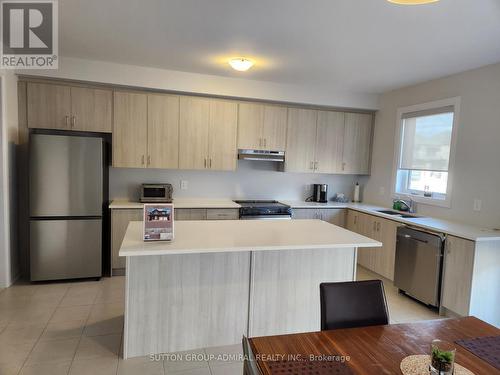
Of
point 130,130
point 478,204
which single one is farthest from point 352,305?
point 130,130

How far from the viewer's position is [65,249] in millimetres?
3668

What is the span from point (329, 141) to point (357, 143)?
0.49 metres

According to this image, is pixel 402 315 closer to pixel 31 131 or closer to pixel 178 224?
pixel 178 224

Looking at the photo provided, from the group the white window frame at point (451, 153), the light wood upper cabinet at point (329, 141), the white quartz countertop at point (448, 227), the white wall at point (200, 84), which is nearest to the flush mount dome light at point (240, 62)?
the white wall at point (200, 84)

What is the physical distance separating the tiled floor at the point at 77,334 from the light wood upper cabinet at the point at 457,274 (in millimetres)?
281

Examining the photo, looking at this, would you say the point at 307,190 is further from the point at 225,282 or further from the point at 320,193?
the point at 225,282

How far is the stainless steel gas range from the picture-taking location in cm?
430

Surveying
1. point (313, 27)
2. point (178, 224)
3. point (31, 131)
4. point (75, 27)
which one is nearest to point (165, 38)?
point (75, 27)

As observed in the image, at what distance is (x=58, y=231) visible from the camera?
3.62 meters

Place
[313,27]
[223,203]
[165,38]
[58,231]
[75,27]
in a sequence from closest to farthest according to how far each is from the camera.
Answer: [313,27] → [75,27] → [165,38] → [58,231] → [223,203]

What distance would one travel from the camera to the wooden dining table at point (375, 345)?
1229 mm

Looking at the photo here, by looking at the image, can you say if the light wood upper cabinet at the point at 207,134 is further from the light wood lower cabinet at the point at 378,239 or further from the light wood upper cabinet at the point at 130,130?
the light wood lower cabinet at the point at 378,239

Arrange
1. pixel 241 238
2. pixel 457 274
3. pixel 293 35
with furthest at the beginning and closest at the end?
pixel 457 274
pixel 293 35
pixel 241 238

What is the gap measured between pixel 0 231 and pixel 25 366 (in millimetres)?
1787
